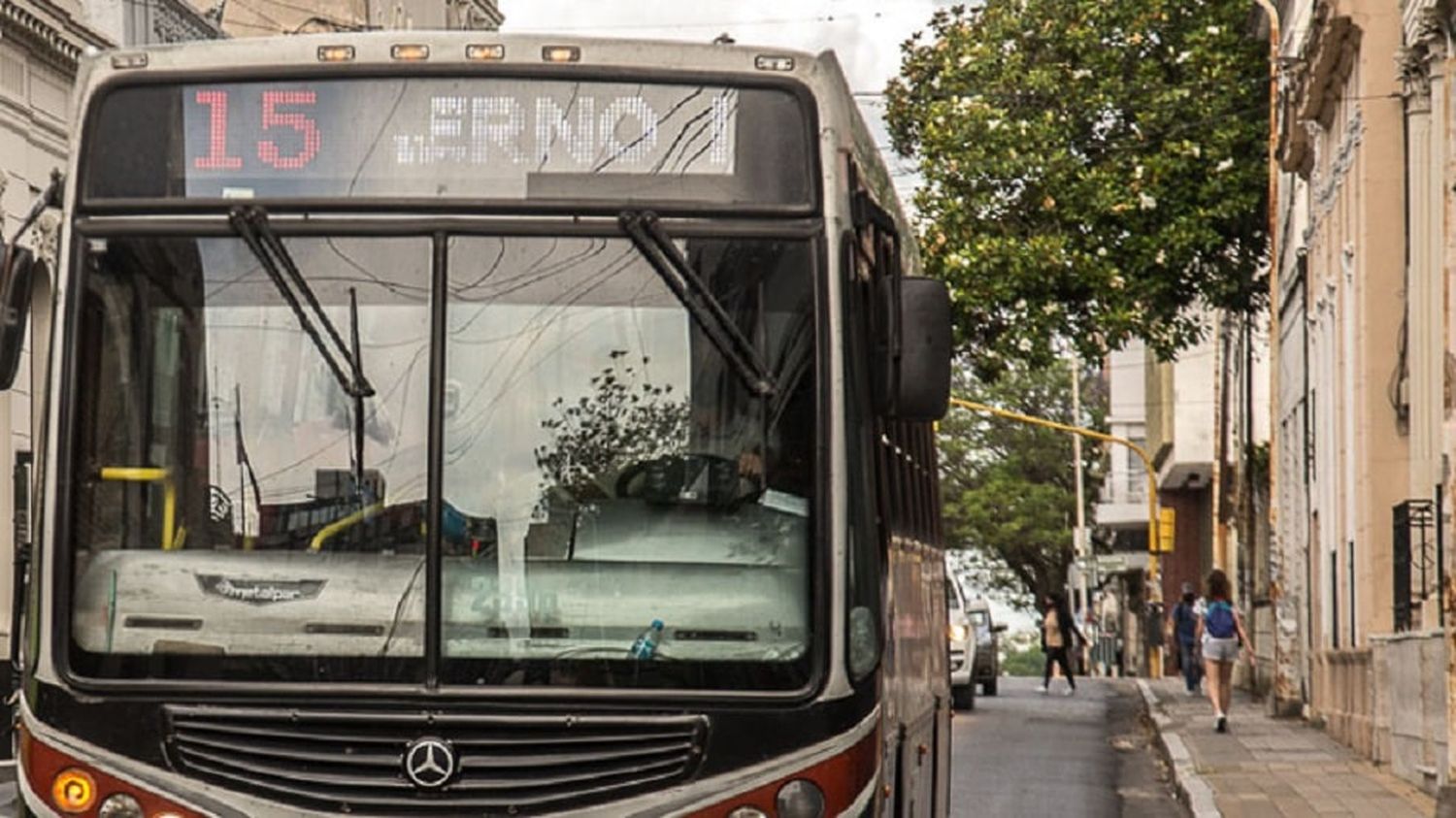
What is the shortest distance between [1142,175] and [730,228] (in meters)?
27.3

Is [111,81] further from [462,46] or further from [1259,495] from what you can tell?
[1259,495]

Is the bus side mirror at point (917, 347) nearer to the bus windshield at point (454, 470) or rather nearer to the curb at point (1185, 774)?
the bus windshield at point (454, 470)

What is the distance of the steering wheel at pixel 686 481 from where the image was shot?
8789 mm

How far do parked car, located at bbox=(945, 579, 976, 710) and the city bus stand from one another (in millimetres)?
25082

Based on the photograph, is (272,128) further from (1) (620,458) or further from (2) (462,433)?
(1) (620,458)

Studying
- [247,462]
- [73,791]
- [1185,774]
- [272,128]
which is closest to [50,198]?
[272,128]

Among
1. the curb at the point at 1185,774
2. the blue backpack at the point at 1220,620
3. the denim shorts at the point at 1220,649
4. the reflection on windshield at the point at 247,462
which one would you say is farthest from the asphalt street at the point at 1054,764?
the reflection on windshield at the point at 247,462

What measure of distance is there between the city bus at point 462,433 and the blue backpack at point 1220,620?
67.8 ft

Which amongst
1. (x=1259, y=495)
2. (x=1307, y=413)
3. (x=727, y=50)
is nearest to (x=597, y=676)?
(x=727, y=50)

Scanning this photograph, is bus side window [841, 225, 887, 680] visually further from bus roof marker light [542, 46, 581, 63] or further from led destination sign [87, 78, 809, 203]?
bus roof marker light [542, 46, 581, 63]

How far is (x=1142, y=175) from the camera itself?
35750 mm

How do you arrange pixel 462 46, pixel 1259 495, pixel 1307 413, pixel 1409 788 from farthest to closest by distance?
pixel 1259 495 → pixel 1307 413 → pixel 1409 788 → pixel 462 46

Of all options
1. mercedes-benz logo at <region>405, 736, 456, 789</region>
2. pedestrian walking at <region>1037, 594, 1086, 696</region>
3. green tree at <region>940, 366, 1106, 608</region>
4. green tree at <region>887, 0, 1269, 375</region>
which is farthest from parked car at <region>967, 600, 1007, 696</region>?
green tree at <region>940, 366, 1106, 608</region>

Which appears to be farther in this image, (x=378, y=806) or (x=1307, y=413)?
(x=1307, y=413)
